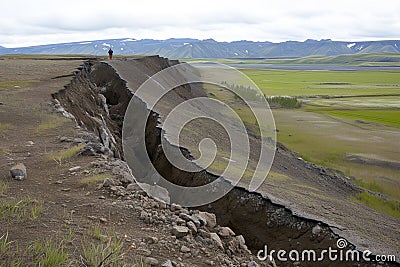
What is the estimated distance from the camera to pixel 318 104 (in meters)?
63.7

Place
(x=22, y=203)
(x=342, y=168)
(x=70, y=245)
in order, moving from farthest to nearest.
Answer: (x=342, y=168) < (x=22, y=203) < (x=70, y=245)

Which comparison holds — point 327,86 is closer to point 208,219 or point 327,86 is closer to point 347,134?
point 347,134

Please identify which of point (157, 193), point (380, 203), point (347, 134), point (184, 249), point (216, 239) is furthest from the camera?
point (347, 134)

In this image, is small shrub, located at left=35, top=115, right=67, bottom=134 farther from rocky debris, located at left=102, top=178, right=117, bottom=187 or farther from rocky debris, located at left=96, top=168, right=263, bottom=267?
rocky debris, located at left=96, top=168, right=263, bottom=267

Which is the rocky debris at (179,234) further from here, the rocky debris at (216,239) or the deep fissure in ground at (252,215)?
the deep fissure in ground at (252,215)

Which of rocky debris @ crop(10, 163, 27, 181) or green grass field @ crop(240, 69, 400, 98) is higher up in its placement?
rocky debris @ crop(10, 163, 27, 181)

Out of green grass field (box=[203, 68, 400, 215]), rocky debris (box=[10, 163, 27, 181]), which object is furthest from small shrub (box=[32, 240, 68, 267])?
green grass field (box=[203, 68, 400, 215])

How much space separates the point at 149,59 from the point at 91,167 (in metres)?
45.5

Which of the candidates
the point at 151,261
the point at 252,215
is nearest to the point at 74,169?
the point at 151,261

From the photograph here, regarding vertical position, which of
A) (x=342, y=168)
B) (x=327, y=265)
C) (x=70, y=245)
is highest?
(x=70, y=245)

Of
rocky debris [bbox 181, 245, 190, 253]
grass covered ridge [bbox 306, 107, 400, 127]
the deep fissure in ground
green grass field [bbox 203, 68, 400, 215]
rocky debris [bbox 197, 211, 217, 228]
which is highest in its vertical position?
rocky debris [bbox 181, 245, 190, 253]

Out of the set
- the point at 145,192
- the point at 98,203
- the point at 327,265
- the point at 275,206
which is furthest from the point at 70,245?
the point at 275,206

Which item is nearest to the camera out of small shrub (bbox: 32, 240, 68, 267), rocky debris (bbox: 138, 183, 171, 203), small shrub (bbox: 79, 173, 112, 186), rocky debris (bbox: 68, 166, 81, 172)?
small shrub (bbox: 32, 240, 68, 267)

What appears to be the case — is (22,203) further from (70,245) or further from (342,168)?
(342,168)
